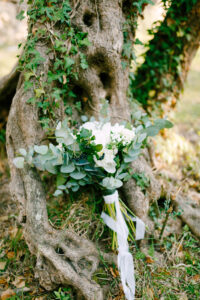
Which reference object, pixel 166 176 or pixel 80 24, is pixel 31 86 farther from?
pixel 166 176

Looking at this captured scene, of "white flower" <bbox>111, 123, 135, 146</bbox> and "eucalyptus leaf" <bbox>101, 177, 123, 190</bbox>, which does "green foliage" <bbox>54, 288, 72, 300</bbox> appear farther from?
"white flower" <bbox>111, 123, 135, 146</bbox>

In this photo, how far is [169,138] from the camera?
461cm

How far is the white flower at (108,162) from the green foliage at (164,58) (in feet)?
6.38

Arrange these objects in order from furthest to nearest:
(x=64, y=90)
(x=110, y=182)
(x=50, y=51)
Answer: (x=64, y=90) < (x=50, y=51) < (x=110, y=182)

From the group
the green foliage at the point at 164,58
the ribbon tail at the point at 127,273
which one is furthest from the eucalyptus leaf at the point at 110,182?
the green foliage at the point at 164,58

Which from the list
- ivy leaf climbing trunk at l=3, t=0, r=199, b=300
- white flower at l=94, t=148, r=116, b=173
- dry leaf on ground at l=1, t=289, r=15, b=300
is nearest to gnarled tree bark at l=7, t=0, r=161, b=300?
ivy leaf climbing trunk at l=3, t=0, r=199, b=300

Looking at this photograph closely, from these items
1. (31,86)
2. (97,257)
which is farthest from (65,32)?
(97,257)

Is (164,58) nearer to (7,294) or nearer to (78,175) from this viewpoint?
(78,175)

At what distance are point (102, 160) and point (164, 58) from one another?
8.94 feet

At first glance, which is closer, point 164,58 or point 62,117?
point 62,117

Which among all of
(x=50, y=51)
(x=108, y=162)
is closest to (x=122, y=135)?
(x=108, y=162)

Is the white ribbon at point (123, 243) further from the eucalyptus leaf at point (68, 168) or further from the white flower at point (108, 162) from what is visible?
the eucalyptus leaf at point (68, 168)

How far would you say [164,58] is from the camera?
4043 millimetres

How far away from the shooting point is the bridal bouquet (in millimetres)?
2166
